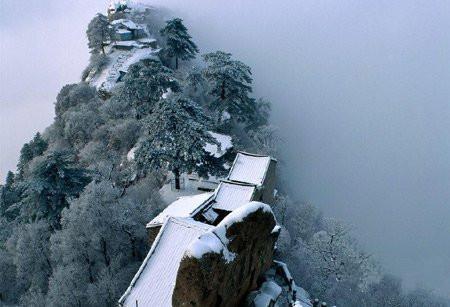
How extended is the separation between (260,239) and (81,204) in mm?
13946

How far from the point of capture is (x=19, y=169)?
194ft

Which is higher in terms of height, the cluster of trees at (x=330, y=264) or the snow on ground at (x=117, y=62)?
the snow on ground at (x=117, y=62)

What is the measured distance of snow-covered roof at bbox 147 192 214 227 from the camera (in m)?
30.3

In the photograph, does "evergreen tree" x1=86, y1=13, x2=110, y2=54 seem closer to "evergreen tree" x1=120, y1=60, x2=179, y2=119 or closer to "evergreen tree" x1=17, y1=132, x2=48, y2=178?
"evergreen tree" x1=17, y1=132, x2=48, y2=178

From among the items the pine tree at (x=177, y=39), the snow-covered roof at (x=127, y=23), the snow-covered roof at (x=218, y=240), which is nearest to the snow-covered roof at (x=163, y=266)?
the snow-covered roof at (x=218, y=240)

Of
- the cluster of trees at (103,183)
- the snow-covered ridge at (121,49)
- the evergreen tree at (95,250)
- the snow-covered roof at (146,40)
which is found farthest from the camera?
the snow-covered roof at (146,40)

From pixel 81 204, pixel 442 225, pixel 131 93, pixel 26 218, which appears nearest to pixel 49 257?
pixel 26 218

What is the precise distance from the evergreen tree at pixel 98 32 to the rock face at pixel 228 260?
6448 cm

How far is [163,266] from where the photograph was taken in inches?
976

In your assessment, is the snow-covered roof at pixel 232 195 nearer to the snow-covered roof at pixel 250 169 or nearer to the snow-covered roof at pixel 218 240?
the snow-covered roof at pixel 250 169

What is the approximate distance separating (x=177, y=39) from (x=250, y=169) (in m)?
37.1

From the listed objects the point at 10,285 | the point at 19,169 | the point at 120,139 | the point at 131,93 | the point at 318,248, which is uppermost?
the point at 131,93

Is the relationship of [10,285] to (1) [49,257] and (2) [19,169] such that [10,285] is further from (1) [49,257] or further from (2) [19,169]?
(2) [19,169]

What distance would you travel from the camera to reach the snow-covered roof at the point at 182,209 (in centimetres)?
3031
